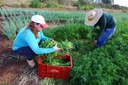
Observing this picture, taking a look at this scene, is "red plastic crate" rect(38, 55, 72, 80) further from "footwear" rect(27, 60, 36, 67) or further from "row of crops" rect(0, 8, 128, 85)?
"footwear" rect(27, 60, 36, 67)

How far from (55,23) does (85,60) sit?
3.34 m

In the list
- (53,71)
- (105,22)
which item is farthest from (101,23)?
(53,71)

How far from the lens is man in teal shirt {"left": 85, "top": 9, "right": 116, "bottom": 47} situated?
4707mm

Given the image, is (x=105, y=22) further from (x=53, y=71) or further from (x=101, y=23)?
(x=53, y=71)

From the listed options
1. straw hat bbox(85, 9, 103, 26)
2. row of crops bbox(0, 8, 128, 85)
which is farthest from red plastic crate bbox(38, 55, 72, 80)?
straw hat bbox(85, 9, 103, 26)

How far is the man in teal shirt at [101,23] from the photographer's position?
4.71 m

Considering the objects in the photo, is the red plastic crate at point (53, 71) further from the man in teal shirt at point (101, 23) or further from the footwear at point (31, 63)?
the man in teal shirt at point (101, 23)

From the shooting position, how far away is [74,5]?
1409 cm

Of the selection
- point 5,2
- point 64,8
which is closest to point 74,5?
point 64,8

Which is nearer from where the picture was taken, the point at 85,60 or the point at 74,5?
the point at 85,60

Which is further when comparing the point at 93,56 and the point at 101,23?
the point at 101,23

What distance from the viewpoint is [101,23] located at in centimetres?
476

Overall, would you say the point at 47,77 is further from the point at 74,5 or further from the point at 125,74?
the point at 74,5

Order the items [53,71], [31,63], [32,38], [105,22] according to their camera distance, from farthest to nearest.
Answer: [105,22] < [31,63] < [53,71] < [32,38]
